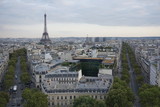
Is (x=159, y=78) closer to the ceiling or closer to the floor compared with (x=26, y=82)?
closer to the ceiling

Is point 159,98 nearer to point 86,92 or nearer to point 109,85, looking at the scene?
point 109,85

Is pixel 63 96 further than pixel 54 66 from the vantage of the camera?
No

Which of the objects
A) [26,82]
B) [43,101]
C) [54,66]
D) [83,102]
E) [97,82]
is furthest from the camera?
[54,66]

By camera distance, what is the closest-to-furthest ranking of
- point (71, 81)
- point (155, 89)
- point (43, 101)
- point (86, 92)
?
1. point (43, 101)
2. point (155, 89)
3. point (86, 92)
4. point (71, 81)

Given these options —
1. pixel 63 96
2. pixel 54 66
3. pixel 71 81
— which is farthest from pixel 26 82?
pixel 63 96

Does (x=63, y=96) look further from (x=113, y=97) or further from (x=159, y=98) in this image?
(x=159, y=98)

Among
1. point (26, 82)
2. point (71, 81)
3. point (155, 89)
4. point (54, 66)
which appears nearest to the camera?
point (155, 89)

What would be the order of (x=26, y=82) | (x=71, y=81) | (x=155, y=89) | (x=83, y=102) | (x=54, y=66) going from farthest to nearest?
(x=54, y=66), (x=26, y=82), (x=71, y=81), (x=155, y=89), (x=83, y=102)

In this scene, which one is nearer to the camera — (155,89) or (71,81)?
(155,89)

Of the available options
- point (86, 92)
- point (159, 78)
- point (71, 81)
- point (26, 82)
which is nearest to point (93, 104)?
point (86, 92)
